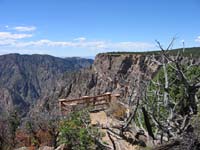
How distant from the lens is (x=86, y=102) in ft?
76.2

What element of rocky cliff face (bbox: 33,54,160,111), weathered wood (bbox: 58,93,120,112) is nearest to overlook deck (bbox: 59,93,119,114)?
weathered wood (bbox: 58,93,120,112)

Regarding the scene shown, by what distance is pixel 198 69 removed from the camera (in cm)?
1295

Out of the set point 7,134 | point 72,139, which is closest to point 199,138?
point 72,139

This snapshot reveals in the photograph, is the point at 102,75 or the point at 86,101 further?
the point at 102,75

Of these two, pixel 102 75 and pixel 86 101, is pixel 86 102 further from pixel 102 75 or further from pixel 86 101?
pixel 102 75

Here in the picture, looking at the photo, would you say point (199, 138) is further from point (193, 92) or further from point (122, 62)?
point (122, 62)

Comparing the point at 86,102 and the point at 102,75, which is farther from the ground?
the point at 86,102

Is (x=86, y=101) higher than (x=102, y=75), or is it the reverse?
(x=86, y=101)

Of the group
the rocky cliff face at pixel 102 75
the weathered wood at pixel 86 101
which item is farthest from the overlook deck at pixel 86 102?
the rocky cliff face at pixel 102 75

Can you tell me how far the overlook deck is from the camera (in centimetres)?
2229

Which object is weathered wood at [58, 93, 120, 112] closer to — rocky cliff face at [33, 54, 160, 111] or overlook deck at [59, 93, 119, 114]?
overlook deck at [59, 93, 119, 114]

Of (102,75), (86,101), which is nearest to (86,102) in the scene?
(86,101)

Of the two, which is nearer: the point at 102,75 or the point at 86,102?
the point at 86,102

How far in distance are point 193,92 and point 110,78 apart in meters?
115
